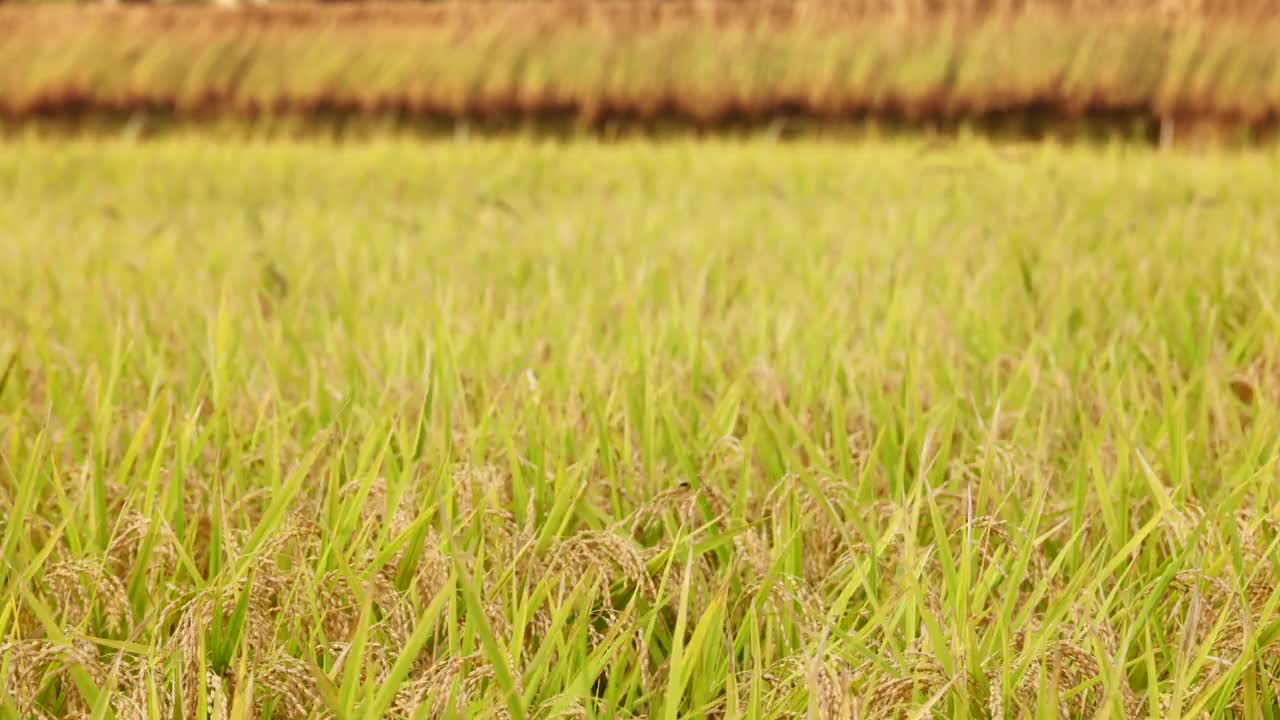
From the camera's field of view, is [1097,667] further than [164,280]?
No

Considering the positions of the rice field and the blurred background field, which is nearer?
the rice field

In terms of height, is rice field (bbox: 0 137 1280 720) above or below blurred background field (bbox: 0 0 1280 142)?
above

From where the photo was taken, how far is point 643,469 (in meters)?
0.89

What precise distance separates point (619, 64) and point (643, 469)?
3.78m

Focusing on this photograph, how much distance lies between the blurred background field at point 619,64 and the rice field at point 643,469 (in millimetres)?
2120

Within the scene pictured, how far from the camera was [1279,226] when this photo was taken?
208cm

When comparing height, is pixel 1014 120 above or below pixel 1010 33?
below

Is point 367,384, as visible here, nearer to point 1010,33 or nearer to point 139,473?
point 139,473

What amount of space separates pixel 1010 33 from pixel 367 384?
3.78m

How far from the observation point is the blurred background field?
4184mm

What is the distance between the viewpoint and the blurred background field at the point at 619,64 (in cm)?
418

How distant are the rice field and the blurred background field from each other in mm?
2120

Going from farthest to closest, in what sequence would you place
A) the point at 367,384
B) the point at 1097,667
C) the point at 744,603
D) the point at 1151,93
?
1. the point at 1151,93
2. the point at 367,384
3. the point at 744,603
4. the point at 1097,667

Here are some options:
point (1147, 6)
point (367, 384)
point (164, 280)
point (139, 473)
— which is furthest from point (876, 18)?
point (139, 473)
